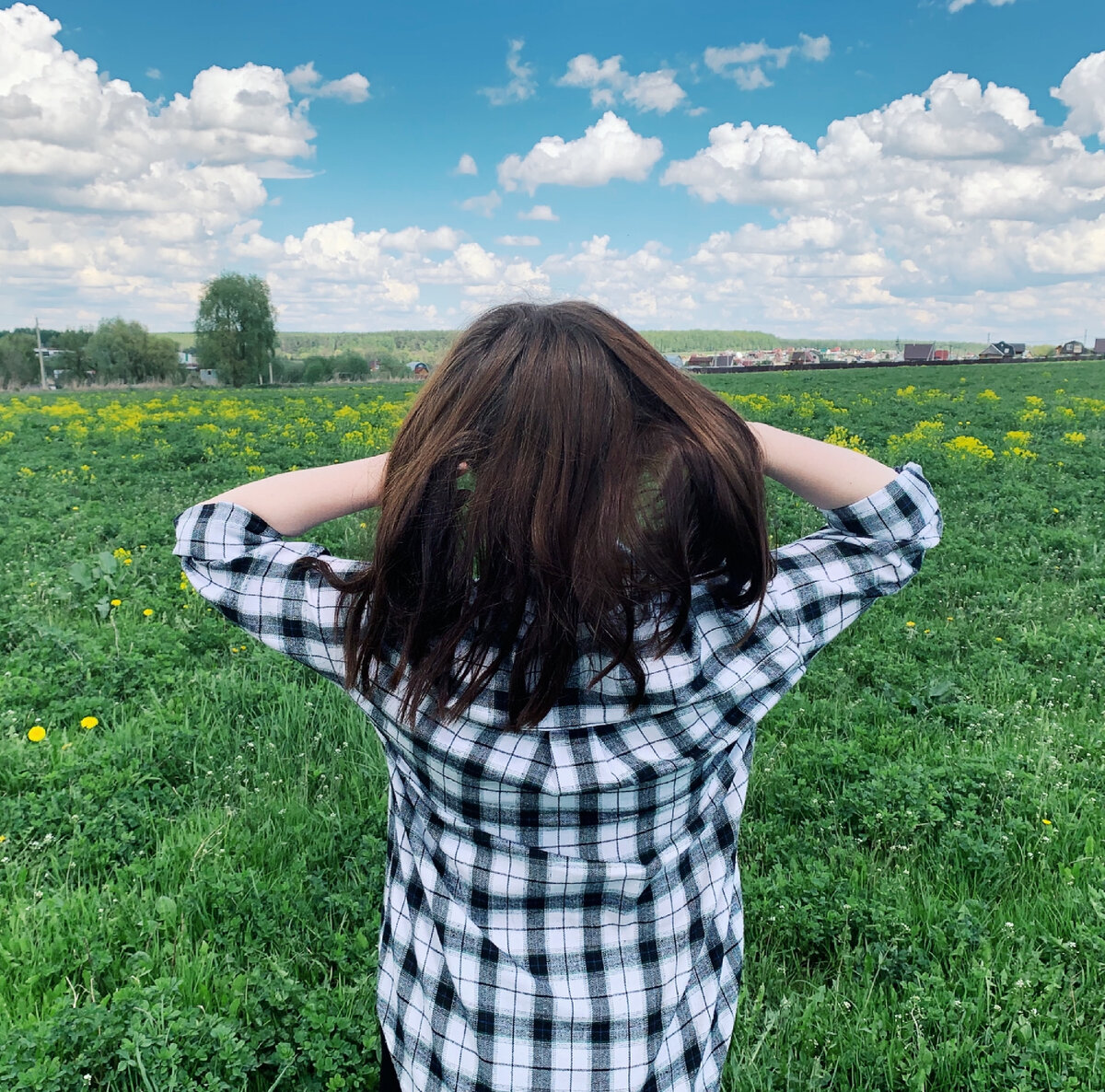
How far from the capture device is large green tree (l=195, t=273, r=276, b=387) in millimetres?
68938

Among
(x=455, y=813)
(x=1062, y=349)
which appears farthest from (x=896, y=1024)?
(x=1062, y=349)

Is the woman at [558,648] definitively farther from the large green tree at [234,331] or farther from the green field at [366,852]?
the large green tree at [234,331]

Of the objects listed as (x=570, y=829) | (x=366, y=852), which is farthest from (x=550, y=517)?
(x=366, y=852)

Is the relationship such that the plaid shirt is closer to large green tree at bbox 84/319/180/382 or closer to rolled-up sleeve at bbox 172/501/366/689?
rolled-up sleeve at bbox 172/501/366/689

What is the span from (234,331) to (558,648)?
75.7m

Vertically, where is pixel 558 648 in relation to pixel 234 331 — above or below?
below

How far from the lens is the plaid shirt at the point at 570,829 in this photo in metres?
1.13

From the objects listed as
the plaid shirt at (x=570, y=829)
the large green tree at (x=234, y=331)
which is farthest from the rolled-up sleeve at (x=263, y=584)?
the large green tree at (x=234, y=331)

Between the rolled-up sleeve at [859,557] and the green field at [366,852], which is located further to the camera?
the green field at [366,852]

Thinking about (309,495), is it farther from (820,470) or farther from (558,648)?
(820,470)

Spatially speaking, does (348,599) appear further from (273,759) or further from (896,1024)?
(273,759)

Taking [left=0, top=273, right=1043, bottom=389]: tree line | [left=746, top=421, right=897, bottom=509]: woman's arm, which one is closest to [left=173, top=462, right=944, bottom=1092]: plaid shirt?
[left=746, top=421, right=897, bottom=509]: woman's arm

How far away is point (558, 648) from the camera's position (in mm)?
1064

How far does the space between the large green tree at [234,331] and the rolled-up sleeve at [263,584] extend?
73008 mm
